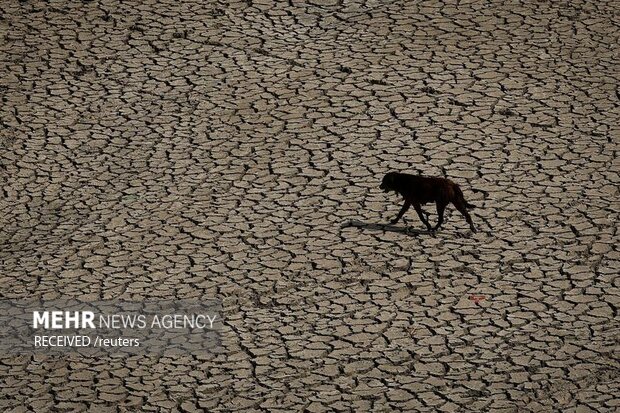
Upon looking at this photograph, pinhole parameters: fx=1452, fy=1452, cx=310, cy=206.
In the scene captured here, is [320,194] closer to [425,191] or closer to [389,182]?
[389,182]

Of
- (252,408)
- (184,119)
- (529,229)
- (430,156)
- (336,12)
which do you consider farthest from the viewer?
(336,12)

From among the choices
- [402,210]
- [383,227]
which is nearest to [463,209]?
[402,210]

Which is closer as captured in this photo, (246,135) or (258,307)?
(258,307)

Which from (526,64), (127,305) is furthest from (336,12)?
(127,305)

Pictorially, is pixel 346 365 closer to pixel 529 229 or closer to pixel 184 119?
pixel 529 229

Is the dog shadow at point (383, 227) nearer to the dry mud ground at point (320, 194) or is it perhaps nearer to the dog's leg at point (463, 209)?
the dry mud ground at point (320, 194)

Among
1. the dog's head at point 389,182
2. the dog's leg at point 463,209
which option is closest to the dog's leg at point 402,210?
the dog's head at point 389,182
